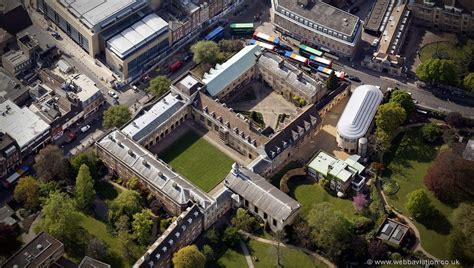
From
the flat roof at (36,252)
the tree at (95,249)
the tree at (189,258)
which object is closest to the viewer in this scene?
the tree at (189,258)

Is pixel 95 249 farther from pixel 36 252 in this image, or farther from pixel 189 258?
pixel 189 258

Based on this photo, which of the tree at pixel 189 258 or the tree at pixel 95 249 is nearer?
the tree at pixel 189 258

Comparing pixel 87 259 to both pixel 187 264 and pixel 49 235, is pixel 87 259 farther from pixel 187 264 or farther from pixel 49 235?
pixel 187 264

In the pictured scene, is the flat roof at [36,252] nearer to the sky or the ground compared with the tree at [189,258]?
nearer to the ground

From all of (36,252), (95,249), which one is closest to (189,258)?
(95,249)

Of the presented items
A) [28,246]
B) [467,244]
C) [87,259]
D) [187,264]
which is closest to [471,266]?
[467,244]

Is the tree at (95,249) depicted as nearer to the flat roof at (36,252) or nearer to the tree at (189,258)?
the flat roof at (36,252)

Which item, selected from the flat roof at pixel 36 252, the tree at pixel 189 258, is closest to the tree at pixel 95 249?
the flat roof at pixel 36 252
